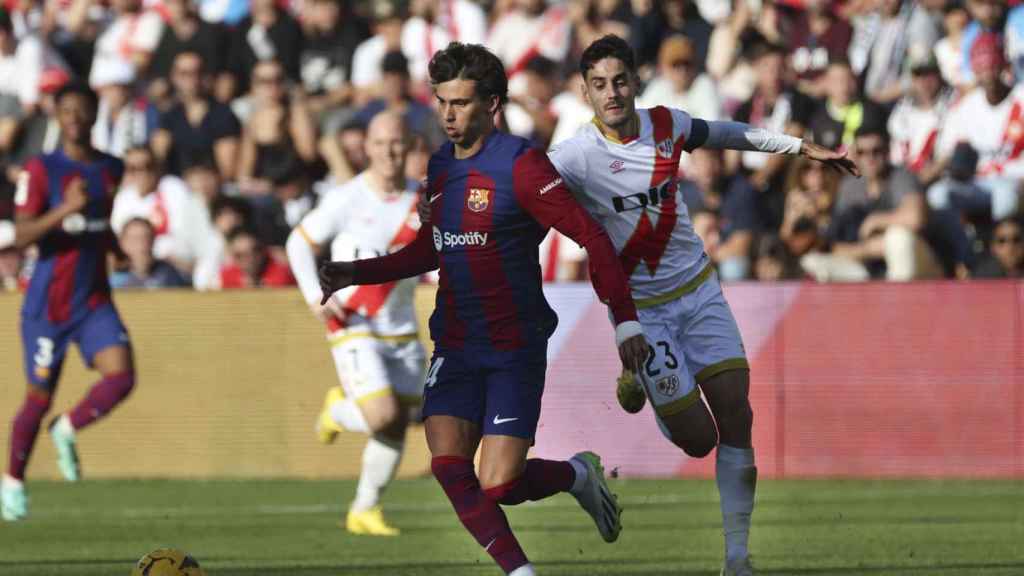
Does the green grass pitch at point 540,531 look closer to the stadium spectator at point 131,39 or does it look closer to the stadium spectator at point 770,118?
the stadium spectator at point 770,118

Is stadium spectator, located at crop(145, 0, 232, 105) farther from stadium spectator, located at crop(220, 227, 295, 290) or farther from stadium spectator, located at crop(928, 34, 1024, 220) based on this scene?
stadium spectator, located at crop(928, 34, 1024, 220)

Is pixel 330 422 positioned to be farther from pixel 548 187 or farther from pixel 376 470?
pixel 548 187

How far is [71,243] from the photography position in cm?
1309

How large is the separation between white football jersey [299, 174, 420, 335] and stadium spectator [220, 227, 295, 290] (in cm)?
485

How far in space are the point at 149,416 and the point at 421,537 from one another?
5.36 meters

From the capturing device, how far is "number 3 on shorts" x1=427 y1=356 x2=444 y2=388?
789 cm

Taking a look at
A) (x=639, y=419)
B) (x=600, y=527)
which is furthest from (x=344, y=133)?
(x=600, y=527)

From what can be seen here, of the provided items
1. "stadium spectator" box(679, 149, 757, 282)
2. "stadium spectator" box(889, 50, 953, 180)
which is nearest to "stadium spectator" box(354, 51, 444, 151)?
"stadium spectator" box(679, 149, 757, 282)

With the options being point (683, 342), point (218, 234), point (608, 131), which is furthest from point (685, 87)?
point (608, 131)

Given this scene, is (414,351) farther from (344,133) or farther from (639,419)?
(344,133)

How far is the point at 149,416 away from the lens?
16.1 meters

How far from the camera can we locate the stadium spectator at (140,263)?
55.4 ft

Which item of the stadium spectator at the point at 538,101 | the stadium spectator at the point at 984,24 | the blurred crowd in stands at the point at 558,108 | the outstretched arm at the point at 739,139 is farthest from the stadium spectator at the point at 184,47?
the outstretched arm at the point at 739,139

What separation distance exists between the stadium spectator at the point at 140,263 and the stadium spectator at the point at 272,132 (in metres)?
1.97
